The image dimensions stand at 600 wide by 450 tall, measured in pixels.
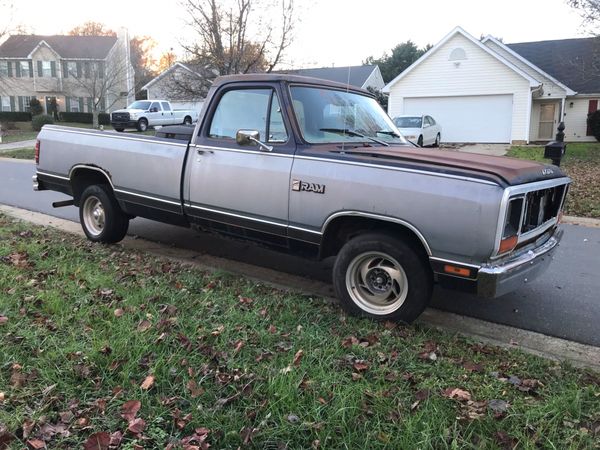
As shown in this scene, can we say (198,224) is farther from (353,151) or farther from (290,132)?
(353,151)

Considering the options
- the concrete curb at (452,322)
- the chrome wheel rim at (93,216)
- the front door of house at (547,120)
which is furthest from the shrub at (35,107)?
the concrete curb at (452,322)

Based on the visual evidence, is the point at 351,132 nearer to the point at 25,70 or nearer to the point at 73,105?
the point at 73,105

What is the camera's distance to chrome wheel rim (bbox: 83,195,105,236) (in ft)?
21.1

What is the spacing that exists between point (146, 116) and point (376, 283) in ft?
97.8

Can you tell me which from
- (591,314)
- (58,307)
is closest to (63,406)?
(58,307)

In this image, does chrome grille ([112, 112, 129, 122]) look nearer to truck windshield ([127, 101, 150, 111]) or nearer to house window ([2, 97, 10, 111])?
truck windshield ([127, 101, 150, 111])

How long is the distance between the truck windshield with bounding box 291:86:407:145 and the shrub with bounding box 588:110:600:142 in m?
23.9

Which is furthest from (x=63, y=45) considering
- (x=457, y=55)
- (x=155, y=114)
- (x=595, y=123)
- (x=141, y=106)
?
(x=595, y=123)

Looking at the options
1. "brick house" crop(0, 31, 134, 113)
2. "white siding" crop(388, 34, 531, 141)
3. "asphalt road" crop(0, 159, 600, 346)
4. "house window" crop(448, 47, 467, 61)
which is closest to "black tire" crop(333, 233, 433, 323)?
"asphalt road" crop(0, 159, 600, 346)

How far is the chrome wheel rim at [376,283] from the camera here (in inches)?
163

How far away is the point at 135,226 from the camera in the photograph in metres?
7.81

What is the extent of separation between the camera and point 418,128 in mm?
20812

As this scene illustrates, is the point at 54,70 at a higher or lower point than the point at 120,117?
higher

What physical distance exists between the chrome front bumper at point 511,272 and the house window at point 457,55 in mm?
23257
